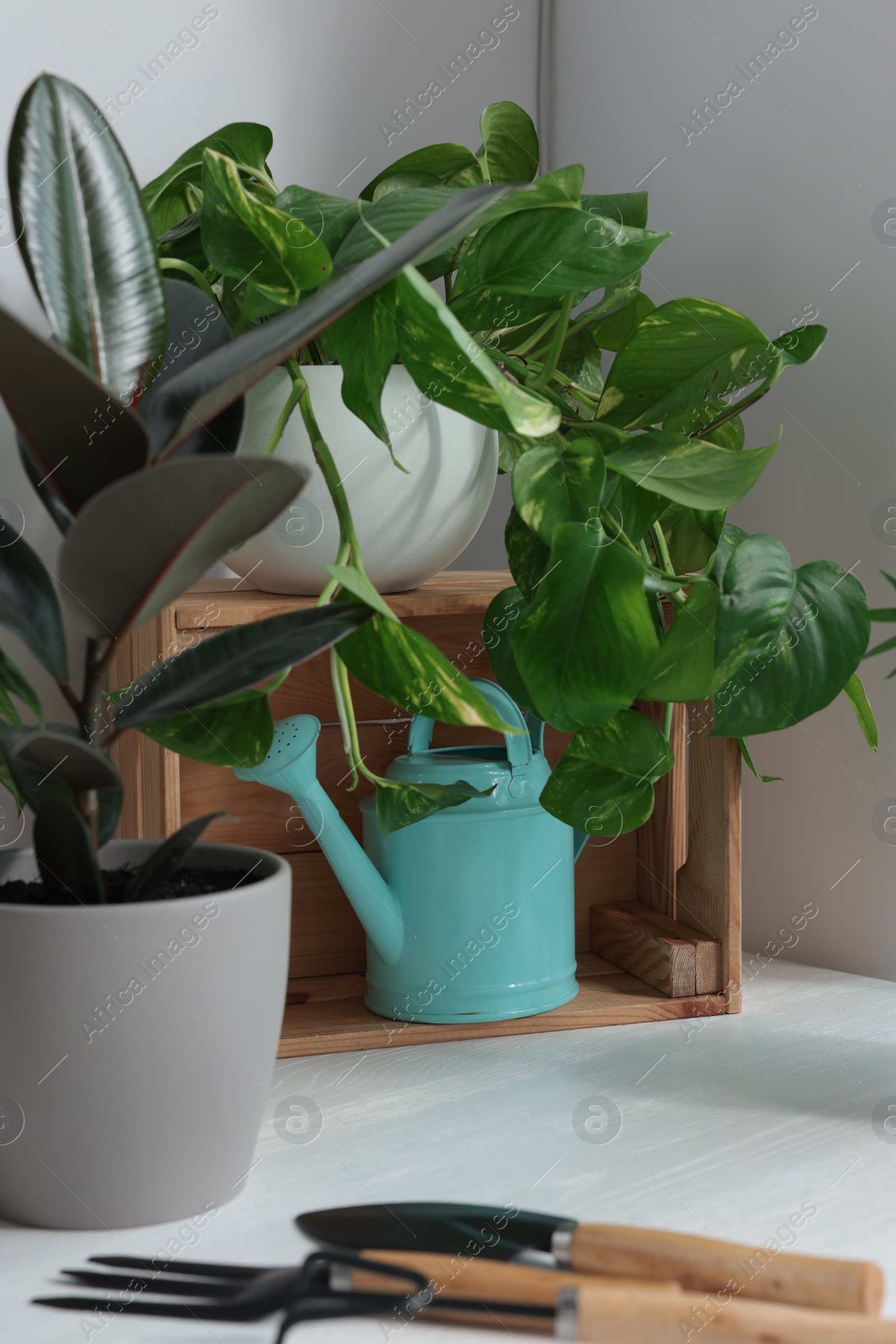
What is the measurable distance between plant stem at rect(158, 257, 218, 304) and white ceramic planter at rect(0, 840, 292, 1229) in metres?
0.42

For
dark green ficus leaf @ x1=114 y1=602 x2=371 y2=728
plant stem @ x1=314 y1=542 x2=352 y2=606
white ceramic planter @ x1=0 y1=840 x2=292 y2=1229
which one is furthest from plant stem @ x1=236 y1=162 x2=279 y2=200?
white ceramic planter @ x1=0 y1=840 x2=292 y2=1229

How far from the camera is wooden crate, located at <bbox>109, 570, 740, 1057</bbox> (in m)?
0.85

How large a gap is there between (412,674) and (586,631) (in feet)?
0.36

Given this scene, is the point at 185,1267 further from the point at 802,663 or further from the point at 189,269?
the point at 189,269

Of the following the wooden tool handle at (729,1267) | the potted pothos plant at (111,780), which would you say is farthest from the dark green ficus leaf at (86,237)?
the wooden tool handle at (729,1267)

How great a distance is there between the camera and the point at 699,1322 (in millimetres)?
477

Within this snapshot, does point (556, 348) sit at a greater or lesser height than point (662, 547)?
greater

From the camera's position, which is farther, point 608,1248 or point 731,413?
point 731,413

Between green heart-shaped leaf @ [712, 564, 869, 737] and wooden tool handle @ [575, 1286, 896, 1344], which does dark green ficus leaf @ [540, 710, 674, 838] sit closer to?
green heart-shaped leaf @ [712, 564, 869, 737]

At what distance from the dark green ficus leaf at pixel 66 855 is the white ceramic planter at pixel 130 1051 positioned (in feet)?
0.05

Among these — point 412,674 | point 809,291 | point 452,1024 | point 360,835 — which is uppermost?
point 809,291

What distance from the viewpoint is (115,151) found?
1.91ft

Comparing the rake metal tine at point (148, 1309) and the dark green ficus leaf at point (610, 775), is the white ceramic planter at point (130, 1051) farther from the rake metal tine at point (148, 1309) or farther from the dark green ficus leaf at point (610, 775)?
the dark green ficus leaf at point (610, 775)

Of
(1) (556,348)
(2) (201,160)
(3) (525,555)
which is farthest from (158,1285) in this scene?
(2) (201,160)
